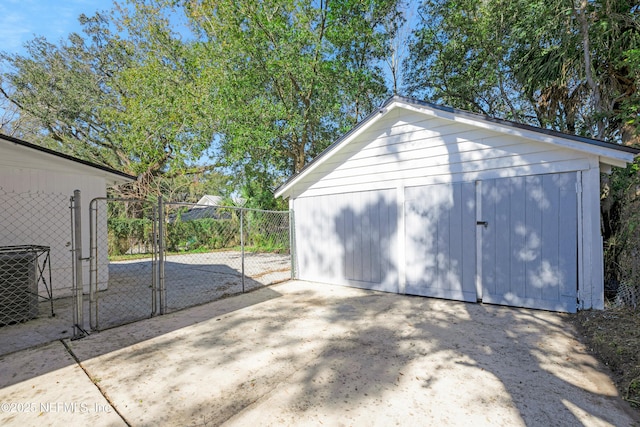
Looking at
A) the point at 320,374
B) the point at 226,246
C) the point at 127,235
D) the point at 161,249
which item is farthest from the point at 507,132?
the point at 127,235

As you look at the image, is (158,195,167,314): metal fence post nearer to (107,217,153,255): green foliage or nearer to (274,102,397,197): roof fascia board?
(274,102,397,197): roof fascia board

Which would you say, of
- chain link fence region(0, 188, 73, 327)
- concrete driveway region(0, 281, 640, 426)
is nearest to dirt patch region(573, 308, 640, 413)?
concrete driveway region(0, 281, 640, 426)

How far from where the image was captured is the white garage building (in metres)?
3.70

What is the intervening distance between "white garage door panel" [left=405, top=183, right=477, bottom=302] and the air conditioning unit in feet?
18.1

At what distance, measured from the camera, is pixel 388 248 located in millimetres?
5203

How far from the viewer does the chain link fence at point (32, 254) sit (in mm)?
3662

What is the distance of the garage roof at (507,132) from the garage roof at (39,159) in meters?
4.35

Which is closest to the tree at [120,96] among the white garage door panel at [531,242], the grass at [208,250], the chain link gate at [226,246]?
the chain link gate at [226,246]

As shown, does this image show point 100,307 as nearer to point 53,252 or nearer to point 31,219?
point 53,252

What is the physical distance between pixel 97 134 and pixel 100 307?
48.1ft

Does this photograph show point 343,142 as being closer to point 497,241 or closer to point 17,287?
point 497,241

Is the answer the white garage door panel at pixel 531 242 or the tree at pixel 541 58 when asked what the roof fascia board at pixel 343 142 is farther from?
the tree at pixel 541 58

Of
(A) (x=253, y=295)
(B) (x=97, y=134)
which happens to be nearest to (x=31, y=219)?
(A) (x=253, y=295)

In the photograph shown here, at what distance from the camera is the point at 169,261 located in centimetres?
1038
